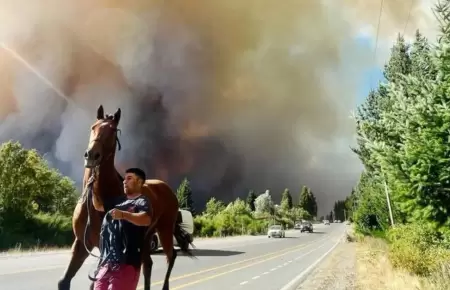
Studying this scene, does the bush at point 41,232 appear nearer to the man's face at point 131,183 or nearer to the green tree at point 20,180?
the green tree at point 20,180

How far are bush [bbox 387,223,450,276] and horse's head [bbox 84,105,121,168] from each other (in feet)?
32.7

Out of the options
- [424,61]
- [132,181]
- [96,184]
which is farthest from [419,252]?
[132,181]

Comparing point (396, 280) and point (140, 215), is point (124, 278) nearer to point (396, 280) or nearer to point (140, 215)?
point (140, 215)

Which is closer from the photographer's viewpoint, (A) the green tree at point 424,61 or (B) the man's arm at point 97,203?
(B) the man's arm at point 97,203

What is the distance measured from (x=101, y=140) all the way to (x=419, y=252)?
A: 1250 cm

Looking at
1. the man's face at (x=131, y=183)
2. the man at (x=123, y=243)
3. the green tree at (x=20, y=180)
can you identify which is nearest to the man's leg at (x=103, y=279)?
the man at (x=123, y=243)

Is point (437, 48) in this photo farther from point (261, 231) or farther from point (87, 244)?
point (261, 231)

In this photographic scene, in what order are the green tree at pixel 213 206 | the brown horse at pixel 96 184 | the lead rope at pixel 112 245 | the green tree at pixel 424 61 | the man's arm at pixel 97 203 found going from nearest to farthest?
the lead rope at pixel 112 245
the brown horse at pixel 96 184
the man's arm at pixel 97 203
the green tree at pixel 424 61
the green tree at pixel 213 206

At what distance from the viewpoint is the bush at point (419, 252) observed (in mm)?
13181

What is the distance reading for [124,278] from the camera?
3768 mm

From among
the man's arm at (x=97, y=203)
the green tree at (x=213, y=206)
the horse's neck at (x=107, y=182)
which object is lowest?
the man's arm at (x=97, y=203)

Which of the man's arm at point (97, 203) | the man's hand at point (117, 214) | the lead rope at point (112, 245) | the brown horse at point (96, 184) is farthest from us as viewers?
the man's arm at point (97, 203)

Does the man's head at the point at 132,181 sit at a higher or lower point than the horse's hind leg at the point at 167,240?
higher

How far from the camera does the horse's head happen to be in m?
4.45
